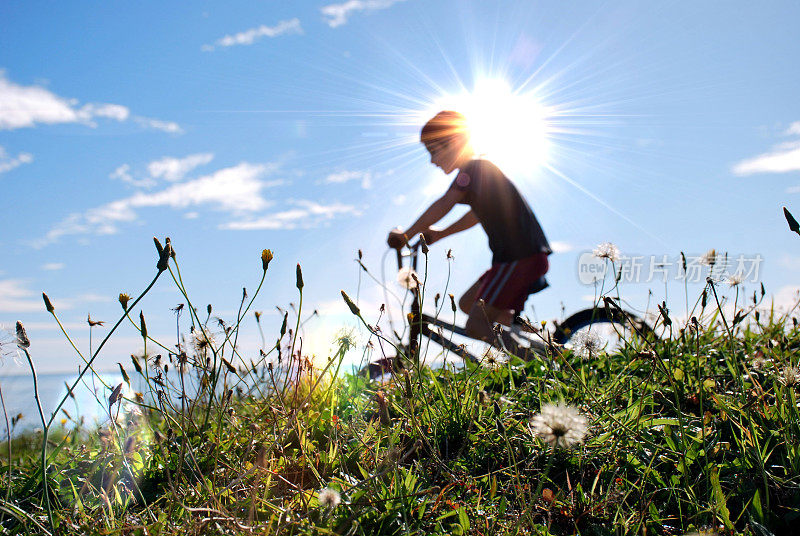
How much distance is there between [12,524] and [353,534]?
133 centimetres

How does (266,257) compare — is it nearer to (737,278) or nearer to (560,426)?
(560,426)

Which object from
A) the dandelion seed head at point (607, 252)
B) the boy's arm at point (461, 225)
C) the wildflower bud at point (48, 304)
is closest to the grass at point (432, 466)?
the wildflower bud at point (48, 304)

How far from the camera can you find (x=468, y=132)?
4.62m

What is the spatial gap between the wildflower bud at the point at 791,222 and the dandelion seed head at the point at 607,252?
842 millimetres

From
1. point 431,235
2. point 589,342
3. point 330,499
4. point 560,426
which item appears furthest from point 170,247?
point 431,235

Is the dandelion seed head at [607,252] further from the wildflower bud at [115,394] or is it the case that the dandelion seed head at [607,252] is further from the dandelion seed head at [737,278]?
the wildflower bud at [115,394]

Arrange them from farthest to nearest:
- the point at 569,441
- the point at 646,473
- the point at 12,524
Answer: the point at 12,524, the point at 646,473, the point at 569,441

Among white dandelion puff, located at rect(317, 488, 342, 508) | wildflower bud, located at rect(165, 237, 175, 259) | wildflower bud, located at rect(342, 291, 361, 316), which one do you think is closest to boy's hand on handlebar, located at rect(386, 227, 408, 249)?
wildflower bud, located at rect(342, 291, 361, 316)

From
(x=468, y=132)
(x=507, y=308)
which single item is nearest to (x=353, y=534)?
(x=507, y=308)

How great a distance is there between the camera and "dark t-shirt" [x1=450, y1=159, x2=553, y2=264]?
430 cm

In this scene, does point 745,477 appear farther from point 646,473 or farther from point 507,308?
point 507,308

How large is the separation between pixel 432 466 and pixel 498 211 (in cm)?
273

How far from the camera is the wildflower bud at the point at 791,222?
177 cm

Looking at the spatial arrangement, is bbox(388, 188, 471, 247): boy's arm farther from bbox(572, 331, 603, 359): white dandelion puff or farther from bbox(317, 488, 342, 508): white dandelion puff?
bbox(317, 488, 342, 508): white dandelion puff
